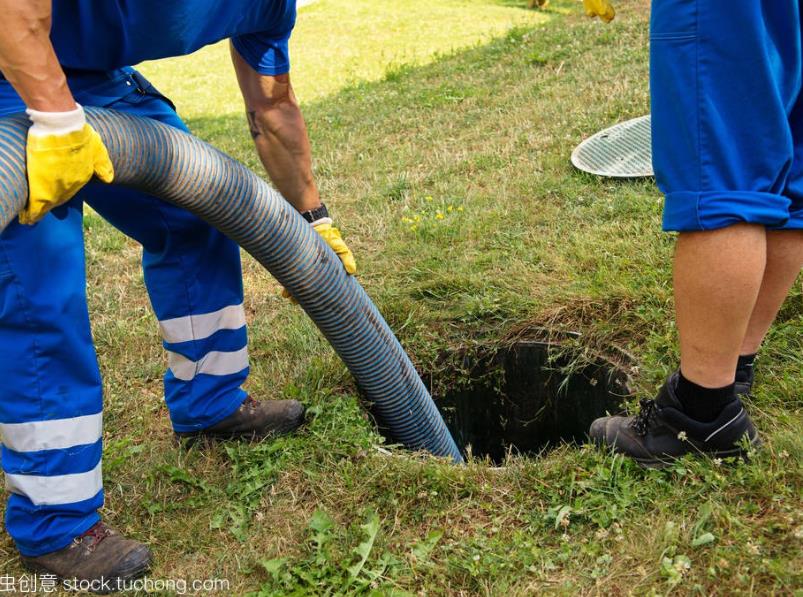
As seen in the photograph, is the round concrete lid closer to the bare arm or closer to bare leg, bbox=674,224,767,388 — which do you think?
bare leg, bbox=674,224,767,388

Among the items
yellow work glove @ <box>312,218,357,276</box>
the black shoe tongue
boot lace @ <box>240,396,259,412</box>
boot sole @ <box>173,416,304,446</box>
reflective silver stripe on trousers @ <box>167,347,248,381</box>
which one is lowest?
boot sole @ <box>173,416,304,446</box>

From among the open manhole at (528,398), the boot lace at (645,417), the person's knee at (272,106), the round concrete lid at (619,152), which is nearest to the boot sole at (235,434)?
the open manhole at (528,398)

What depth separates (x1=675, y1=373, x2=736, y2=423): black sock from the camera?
196 cm

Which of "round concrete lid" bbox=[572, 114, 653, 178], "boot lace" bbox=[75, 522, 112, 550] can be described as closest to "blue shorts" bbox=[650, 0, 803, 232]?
"boot lace" bbox=[75, 522, 112, 550]

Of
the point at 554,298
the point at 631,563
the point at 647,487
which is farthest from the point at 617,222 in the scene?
the point at 631,563

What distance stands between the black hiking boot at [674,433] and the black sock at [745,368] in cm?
26

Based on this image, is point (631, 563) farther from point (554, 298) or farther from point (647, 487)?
point (554, 298)

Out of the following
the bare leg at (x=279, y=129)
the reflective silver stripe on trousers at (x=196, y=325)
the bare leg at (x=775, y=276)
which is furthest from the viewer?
the bare leg at (x=279, y=129)

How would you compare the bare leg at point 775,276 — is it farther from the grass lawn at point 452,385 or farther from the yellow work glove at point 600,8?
the yellow work glove at point 600,8

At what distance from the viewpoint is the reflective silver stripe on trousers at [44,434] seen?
1994 mm

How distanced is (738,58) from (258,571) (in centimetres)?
163

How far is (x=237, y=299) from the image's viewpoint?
102 inches

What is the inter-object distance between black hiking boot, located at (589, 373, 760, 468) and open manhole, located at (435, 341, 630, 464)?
58cm

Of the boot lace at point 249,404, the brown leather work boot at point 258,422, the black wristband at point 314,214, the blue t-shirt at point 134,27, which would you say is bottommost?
the brown leather work boot at point 258,422
